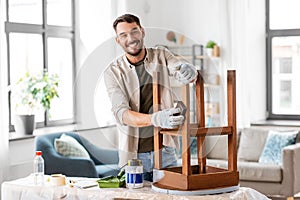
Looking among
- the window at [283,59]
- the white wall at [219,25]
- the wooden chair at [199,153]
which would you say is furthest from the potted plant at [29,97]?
the wooden chair at [199,153]

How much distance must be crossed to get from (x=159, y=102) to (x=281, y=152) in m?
3.37

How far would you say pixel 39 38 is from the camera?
241 inches

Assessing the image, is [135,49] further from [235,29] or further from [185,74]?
[235,29]

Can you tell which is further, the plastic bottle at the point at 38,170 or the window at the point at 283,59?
the window at the point at 283,59

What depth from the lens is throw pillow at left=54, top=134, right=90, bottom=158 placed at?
532cm

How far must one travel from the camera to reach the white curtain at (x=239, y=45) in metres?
6.65

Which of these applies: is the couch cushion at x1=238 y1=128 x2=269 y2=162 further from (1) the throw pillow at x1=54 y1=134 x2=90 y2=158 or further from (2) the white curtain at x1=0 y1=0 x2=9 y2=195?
(2) the white curtain at x1=0 y1=0 x2=9 y2=195

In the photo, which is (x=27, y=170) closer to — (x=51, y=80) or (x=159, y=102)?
(x=51, y=80)

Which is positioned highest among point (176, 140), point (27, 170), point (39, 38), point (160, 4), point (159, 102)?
point (160, 4)

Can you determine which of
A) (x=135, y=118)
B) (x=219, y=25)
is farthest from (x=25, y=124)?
(x=135, y=118)

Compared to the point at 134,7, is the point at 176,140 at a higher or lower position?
lower

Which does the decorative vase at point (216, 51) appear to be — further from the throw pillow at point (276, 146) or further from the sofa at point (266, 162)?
the throw pillow at point (276, 146)

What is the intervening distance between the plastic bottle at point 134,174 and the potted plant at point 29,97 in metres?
2.97

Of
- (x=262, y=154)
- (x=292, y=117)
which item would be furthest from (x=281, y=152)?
(x=292, y=117)
